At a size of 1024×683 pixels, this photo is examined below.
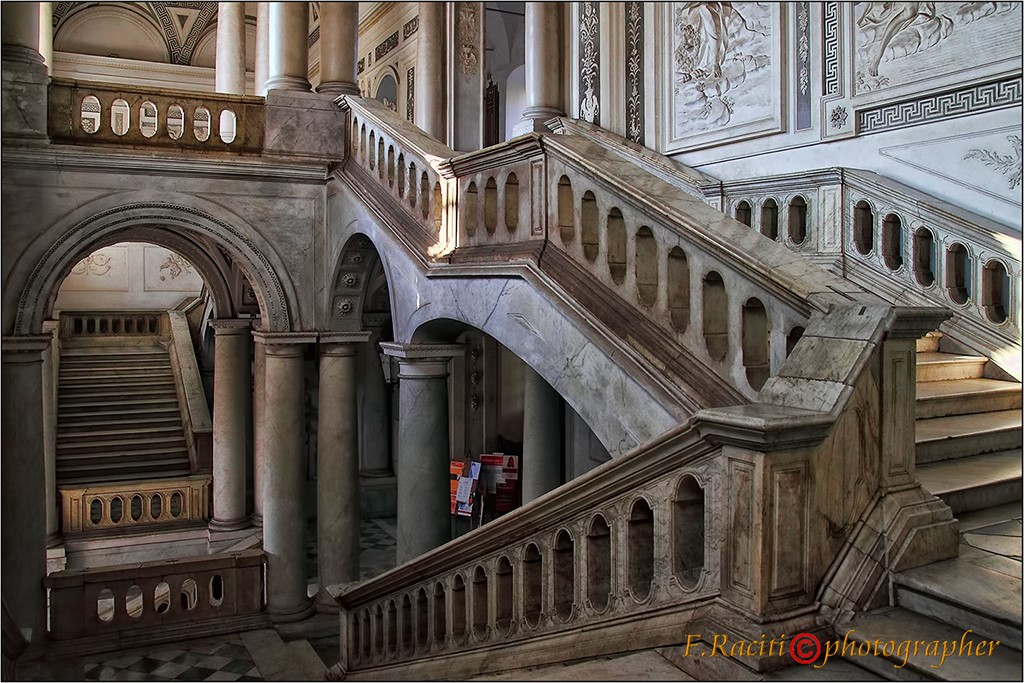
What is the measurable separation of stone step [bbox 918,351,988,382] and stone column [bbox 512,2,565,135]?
5.87 metres

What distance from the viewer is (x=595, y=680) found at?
2.57 metres

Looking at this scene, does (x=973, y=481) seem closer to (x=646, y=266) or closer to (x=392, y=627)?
(x=646, y=266)

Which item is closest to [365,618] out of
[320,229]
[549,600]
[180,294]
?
[549,600]

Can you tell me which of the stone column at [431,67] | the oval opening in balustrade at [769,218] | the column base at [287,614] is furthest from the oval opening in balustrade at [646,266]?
the stone column at [431,67]

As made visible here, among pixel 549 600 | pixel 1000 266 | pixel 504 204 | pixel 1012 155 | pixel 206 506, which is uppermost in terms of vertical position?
pixel 1012 155

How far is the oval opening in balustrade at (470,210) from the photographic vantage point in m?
5.36

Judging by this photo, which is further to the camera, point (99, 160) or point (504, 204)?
point (99, 160)

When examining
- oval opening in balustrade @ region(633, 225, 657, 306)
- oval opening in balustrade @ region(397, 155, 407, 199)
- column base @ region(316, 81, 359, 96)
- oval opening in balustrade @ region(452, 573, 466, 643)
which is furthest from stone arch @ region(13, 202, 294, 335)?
oval opening in balustrade @ region(633, 225, 657, 306)

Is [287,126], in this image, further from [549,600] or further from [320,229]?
[549,600]

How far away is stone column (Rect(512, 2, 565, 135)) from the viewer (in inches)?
395

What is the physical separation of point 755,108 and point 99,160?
565cm

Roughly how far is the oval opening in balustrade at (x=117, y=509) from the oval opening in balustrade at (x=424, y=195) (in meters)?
8.19

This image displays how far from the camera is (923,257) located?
588 centimetres

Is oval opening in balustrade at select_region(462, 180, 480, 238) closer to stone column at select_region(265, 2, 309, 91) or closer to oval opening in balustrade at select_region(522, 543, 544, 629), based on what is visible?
oval opening in balustrade at select_region(522, 543, 544, 629)
